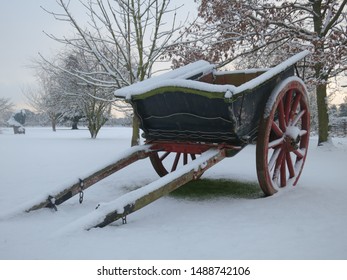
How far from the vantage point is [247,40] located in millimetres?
9469

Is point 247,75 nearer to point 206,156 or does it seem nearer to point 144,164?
point 206,156

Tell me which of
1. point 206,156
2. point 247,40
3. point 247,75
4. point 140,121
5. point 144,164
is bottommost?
point 144,164

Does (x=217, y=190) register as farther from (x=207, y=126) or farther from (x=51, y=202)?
(x=51, y=202)

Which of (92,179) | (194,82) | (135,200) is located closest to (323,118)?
(194,82)

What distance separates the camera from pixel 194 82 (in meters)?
2.81

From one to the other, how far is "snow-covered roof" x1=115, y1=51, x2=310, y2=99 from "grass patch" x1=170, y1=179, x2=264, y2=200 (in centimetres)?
119

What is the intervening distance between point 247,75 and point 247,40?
227 inches

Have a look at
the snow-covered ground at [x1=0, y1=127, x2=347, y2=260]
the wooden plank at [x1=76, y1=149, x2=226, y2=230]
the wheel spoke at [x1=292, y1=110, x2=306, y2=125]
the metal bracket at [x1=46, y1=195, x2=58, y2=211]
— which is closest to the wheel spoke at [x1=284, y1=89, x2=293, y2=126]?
the wheel spoke at [x1=292, y1=110, x2=306, y2=125]

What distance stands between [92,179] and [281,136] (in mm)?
1972

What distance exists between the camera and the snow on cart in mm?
2639

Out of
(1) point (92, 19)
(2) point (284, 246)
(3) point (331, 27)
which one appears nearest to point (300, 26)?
(3) point (331, 27)

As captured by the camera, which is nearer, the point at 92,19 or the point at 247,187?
the point at 247,187

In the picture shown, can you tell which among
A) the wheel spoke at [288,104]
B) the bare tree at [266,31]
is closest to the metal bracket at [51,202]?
the wheel spoke at [288,104]
